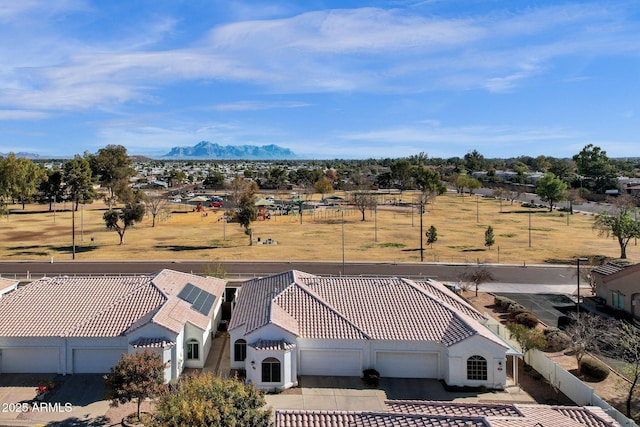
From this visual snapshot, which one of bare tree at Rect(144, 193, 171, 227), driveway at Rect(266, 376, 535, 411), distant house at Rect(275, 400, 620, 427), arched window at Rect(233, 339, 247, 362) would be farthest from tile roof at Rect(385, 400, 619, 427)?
bare tree at Rect(144, 193, 171, 227)

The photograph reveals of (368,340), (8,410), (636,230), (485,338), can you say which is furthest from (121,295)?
(636,230)

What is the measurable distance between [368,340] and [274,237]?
159 feet

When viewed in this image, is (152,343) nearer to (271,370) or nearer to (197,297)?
(271,370)

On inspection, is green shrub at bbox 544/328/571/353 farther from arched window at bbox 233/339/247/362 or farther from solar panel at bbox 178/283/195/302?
solar panel at bbox 178/283/195/302

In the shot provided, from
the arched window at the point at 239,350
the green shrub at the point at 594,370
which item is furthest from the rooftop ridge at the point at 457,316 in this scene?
the arched window at the point at 239,350

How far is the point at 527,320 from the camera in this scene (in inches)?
1447

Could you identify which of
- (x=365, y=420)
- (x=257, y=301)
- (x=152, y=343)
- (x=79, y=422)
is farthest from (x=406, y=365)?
(x=79, y=422)

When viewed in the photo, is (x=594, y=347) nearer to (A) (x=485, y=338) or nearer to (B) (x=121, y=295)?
(A) (x=485, y=338)

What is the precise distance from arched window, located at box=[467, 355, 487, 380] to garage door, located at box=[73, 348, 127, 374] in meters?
19.3

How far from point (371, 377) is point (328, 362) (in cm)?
257

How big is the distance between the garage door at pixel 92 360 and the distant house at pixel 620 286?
3716cm

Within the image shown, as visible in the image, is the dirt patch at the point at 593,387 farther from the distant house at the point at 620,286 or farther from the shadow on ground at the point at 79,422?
the shadow on ground at the point at 79,422

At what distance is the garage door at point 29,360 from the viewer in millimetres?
29156

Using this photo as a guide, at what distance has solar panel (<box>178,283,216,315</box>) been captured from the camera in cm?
3316
